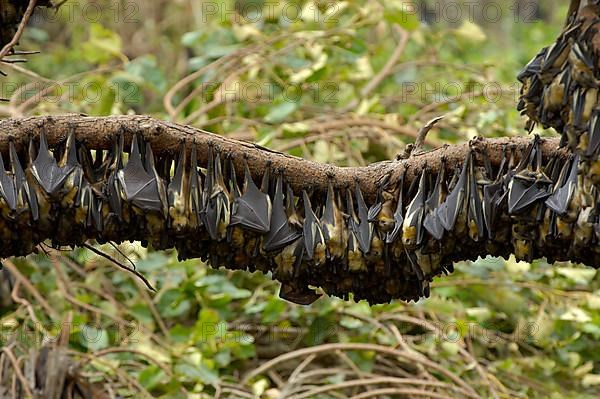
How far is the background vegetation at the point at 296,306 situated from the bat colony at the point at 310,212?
1234 mm

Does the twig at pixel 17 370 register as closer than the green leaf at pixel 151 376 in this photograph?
Yes

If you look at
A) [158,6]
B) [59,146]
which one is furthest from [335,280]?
[158,6]

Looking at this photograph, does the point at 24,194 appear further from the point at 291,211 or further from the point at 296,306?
the point at 296,306

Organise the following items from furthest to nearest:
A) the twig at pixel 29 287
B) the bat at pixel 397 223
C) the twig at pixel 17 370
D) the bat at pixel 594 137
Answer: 1. the twig at pixel 29 287
2. the twig at pixel 17 370
3. the bat at pixel 397 223
4. the bat at pixel 594 137

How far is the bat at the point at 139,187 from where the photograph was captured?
6.14 ft

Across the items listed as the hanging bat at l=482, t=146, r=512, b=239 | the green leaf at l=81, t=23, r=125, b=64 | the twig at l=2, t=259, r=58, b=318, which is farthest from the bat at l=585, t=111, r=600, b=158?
the green leaf at l=81, t=23, r=125, b=64

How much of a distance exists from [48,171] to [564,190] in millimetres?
1055

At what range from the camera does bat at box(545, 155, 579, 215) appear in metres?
1.75

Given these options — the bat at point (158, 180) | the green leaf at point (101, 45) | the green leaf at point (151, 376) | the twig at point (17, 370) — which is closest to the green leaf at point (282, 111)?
the green leaf at point (101, 45)

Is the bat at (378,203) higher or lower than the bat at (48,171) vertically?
lower

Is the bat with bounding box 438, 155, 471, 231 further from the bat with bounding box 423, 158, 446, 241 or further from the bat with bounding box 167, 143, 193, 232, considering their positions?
the bat with bounding box 167, 143, 193, 232

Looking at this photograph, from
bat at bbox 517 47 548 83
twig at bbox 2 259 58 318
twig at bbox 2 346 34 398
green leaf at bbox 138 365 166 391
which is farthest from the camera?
twig at bbox 2 259 58 318

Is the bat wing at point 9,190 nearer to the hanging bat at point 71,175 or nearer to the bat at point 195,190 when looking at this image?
the hanging bat at point 71,175

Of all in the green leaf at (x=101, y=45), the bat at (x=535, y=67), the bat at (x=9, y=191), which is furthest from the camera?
the green leaf at (x=101, y=45)
